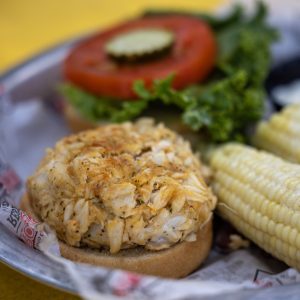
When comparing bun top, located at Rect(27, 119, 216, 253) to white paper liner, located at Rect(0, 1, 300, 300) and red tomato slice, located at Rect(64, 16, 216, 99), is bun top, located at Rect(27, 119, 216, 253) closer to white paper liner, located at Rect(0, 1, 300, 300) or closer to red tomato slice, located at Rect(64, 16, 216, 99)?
white paper liner, located at Rect(0, 1, 300, 300)

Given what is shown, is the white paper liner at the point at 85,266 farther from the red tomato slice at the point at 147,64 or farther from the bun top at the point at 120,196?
the red tomato slice at the point at 147,64

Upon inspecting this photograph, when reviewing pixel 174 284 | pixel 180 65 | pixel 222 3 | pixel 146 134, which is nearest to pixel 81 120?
pixel 180 65

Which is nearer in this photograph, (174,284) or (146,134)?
(174,284)

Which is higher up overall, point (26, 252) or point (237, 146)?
point (26, 252)

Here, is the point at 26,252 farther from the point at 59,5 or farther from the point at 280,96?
the point at 59,5

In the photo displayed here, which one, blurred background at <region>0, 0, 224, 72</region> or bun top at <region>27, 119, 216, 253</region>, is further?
blurred background at <region>0, 0, 224, 72</region>

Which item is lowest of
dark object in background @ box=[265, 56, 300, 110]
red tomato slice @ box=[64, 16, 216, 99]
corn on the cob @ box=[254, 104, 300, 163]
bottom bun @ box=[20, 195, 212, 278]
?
dark object in background @ box=[265, 56, 300, 110]

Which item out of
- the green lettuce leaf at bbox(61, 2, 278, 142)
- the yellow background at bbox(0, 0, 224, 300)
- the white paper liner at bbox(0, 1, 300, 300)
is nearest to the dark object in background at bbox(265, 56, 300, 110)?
the green lettuce leaf at bbox(61, 2, 278, 142)
